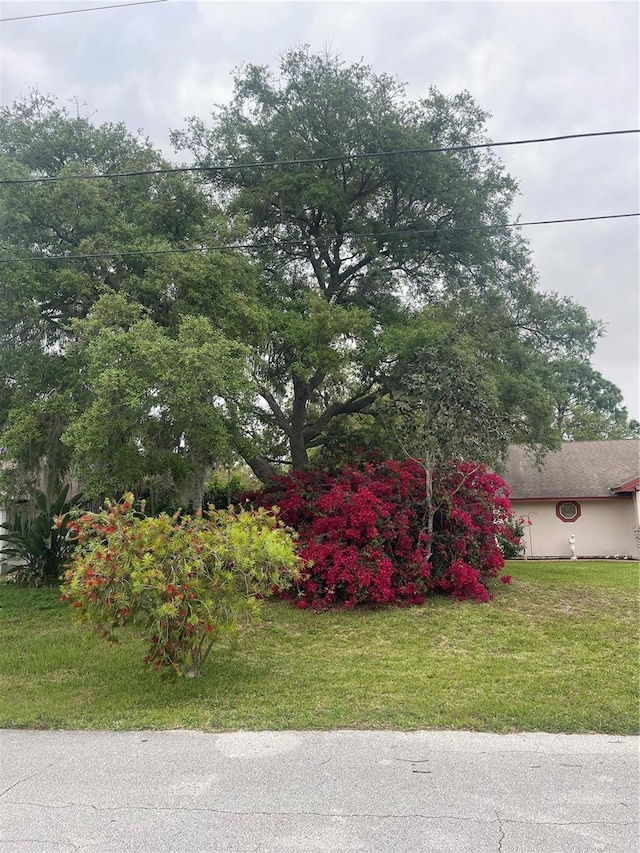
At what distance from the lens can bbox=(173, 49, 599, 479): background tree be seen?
12.0m

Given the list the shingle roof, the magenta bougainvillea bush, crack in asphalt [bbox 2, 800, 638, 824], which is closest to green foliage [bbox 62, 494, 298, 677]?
crack in asphalt [bbox 2, 800, 638, 824]

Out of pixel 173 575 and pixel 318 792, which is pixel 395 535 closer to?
pixel 173 575

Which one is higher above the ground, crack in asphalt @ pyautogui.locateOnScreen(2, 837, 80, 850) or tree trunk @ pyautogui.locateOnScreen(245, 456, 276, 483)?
tree trunk @ pyautogui.locateOnScreen(245, 456, 276, 483)

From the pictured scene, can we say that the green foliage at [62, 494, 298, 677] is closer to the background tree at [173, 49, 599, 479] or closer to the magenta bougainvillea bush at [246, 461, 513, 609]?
the magenta bougainvillea bush at [246, 461, 513, 609]

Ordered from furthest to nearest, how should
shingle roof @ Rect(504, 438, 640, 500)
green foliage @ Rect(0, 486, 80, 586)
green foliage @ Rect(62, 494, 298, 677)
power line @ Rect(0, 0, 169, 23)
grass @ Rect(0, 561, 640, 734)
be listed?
shingle roof @ Rect(504, 438, 640, 500), green foliage @ Rect(0, 486, 80, 586), power line @ Rect(0, 0, 169, 23), green foliage @ Rect(62, 494, 298, 677), grass @ Rect(0, 561, 640, 734)

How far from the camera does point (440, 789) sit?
3.55 meters

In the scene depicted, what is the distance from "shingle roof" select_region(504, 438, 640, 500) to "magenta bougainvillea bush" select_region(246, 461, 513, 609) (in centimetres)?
769

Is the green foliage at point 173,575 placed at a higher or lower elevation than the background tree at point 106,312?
lower

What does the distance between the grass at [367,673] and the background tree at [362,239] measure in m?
4.06

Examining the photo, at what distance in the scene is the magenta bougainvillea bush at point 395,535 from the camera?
9.58 metres

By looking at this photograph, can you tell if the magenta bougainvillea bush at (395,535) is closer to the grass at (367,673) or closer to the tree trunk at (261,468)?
the grass at (367,673)

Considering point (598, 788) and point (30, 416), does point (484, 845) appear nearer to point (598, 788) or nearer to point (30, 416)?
point (598, 788)

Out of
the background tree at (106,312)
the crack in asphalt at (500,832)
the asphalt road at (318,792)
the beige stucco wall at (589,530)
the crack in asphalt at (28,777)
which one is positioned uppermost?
the background tree at (106,312)

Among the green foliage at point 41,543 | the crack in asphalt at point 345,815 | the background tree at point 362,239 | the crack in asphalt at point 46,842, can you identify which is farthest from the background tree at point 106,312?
the crack in asphalt at point 46,842
